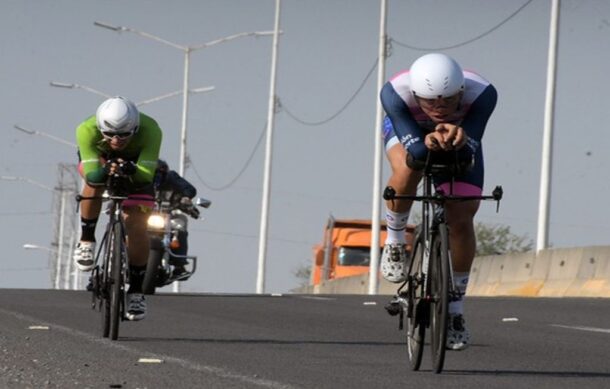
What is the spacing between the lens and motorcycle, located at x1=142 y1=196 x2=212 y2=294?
22766 mm

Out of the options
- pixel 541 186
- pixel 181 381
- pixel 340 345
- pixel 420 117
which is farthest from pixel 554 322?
pixel 541 186

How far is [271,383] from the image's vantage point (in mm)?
10508

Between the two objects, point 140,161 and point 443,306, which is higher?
point 140,161

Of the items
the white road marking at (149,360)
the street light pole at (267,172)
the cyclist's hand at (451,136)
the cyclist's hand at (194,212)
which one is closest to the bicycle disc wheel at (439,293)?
the cyclist's hand at (451,136)

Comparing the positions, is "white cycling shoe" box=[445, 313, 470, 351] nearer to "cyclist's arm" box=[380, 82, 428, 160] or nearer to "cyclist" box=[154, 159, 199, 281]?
"cyclist's arm" box=[380, 82, 428, 160]

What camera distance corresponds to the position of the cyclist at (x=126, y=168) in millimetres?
14232

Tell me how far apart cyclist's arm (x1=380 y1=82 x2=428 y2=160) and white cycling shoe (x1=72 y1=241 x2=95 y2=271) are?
371 cm

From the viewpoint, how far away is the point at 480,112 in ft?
38.3

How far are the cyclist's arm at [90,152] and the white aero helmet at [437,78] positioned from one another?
3609 mm

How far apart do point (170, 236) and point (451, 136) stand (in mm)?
14776

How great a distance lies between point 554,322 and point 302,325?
2.30 metres

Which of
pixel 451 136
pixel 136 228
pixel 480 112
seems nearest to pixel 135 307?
pixel 136 228

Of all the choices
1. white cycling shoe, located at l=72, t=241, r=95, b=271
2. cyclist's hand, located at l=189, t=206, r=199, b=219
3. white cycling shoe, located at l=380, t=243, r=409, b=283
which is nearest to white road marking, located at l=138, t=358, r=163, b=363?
white cycling shoe, located at l=380, t=243, r=409, b=283

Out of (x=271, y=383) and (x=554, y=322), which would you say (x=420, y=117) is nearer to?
(x=271, y=383)
